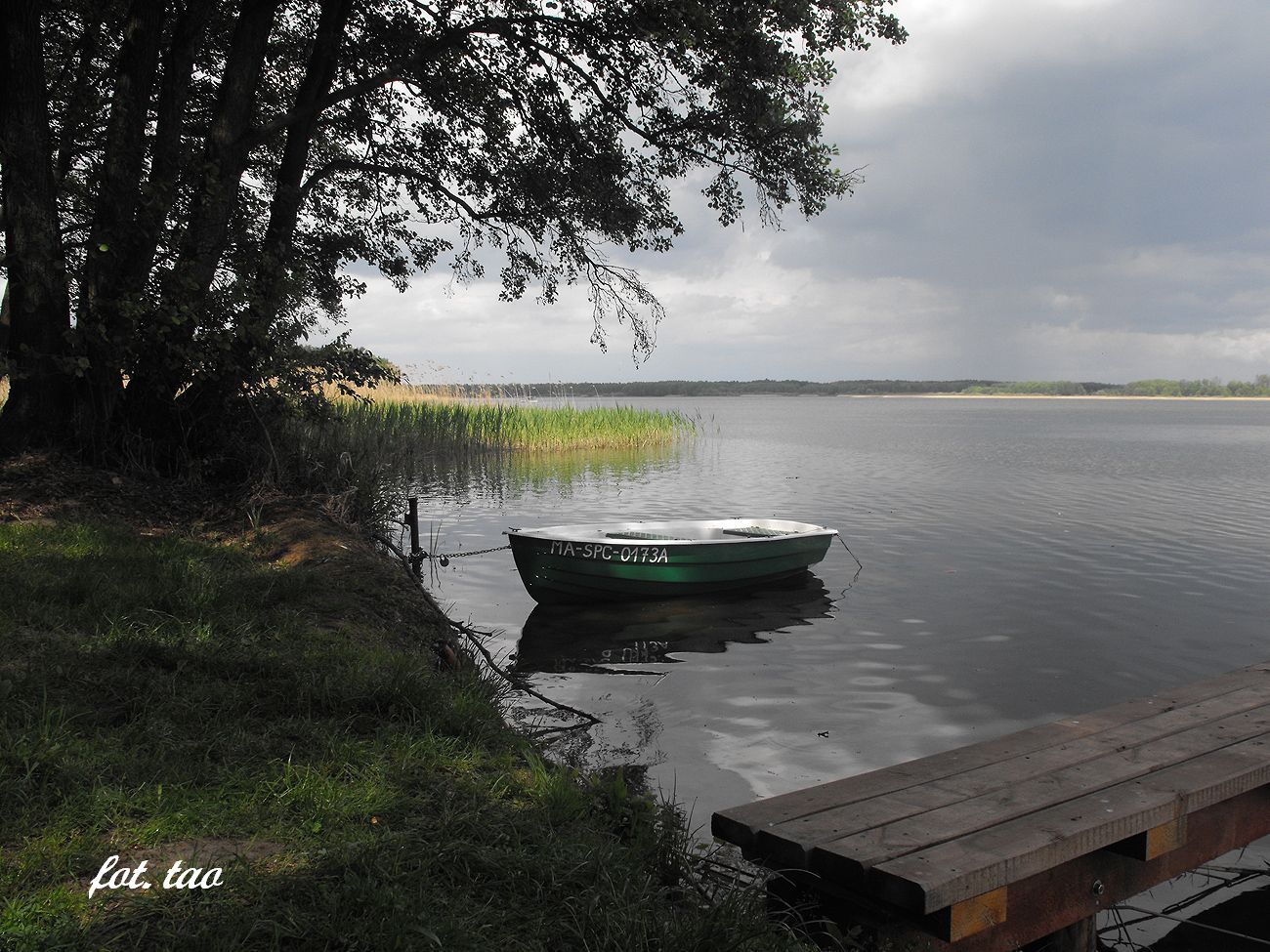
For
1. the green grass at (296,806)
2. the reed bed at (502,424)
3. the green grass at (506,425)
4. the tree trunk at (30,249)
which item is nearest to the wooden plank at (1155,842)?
the green grass at (296,806)

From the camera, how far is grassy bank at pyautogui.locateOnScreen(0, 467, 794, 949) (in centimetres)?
307

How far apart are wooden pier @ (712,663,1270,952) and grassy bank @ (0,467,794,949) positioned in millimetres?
370

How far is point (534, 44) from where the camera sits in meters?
12.0

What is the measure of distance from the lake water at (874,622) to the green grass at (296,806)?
1767mm

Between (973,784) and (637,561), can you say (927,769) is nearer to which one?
(973,784)

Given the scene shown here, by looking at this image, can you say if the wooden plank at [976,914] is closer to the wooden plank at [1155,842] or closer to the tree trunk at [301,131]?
the wooden plank at [1155,842]

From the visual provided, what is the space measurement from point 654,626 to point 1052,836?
7166mm

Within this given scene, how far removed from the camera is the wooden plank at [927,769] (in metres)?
3.94

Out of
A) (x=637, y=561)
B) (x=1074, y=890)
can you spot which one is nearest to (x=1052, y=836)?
(x=1074, y=890)

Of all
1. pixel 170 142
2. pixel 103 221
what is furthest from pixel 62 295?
pixel 170 142

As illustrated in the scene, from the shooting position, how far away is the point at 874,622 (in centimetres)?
1093

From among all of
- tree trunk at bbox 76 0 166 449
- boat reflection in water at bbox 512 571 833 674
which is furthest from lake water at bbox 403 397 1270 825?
tree trunk at bbox 76 0 166 449

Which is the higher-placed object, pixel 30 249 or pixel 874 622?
pixel 30 249

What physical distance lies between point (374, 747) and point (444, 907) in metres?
1.39
